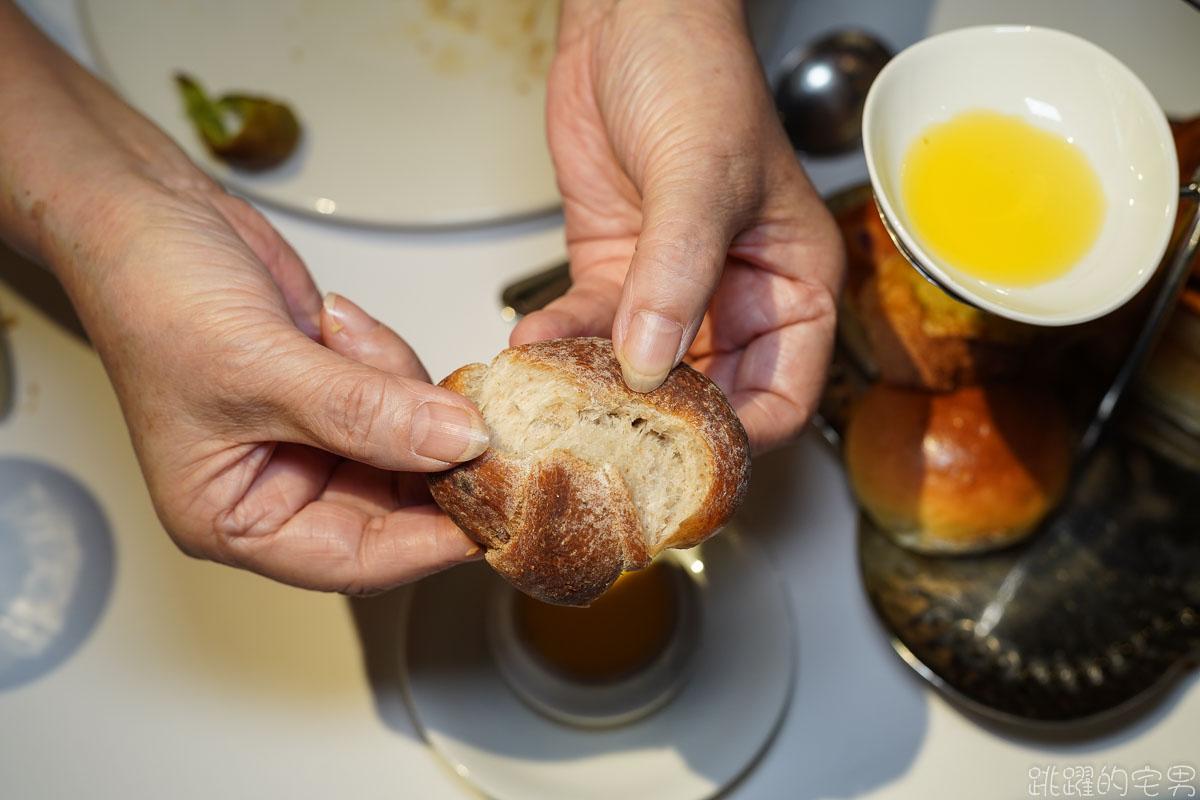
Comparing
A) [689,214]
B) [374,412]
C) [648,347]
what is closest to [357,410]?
[374,412]

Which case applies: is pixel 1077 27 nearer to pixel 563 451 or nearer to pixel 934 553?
pixel 934 553

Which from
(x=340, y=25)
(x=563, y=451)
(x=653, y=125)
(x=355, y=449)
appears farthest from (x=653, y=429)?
(x=340, y=25)

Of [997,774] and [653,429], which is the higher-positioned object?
[653,429]

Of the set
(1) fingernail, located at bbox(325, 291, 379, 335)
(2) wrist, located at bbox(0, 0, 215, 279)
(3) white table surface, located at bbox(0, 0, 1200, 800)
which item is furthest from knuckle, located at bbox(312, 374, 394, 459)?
(3) white table surface, located at bbox(0, 0, 1200, 800)

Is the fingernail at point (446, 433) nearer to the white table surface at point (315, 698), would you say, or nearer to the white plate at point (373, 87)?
the white table surface at point (315, 698)

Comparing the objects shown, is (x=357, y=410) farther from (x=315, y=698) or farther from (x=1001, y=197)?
(x=1001, y=197)

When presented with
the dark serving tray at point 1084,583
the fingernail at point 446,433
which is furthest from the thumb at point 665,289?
the dark serving tray at point 1084,583

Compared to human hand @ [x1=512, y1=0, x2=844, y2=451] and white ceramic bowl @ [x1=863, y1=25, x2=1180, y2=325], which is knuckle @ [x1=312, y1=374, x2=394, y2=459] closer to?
human hand @ [x1=512, y1=0, x2=844, y2=451]
